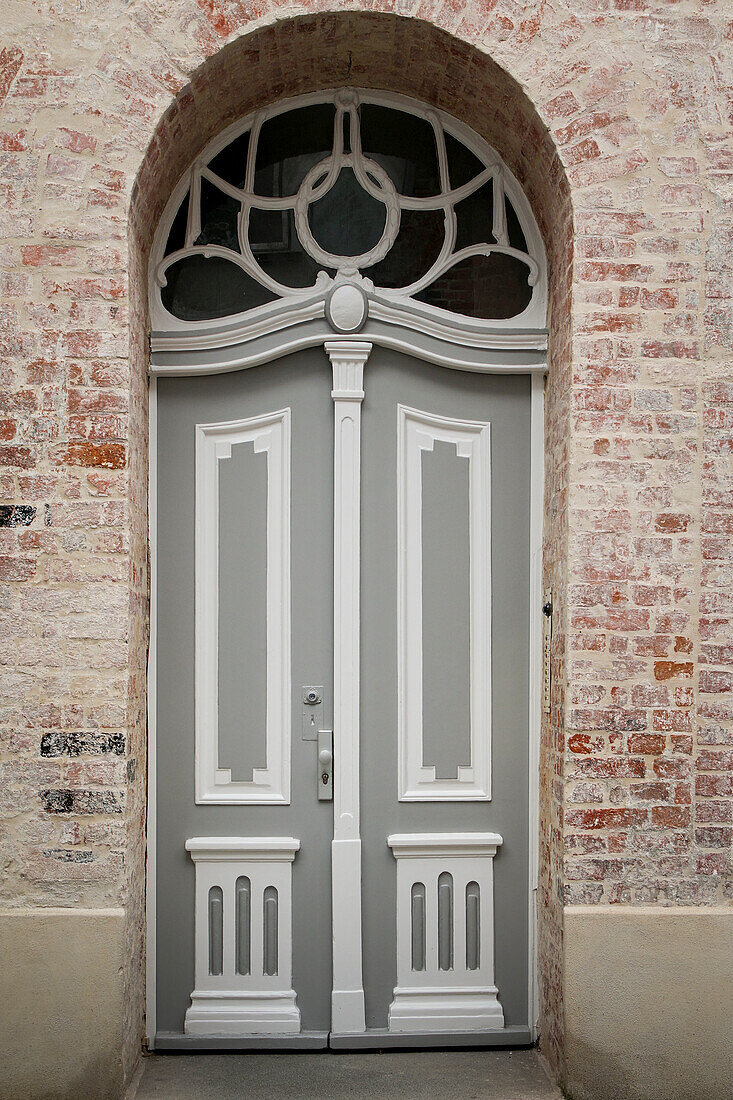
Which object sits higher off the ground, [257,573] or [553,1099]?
[257,573]

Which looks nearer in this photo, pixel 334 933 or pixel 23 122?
pixel 23 122

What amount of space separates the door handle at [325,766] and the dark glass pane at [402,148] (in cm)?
217

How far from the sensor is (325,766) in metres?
3.58

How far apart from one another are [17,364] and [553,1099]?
124 inches

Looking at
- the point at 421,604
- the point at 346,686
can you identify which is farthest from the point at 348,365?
the point at 346,686

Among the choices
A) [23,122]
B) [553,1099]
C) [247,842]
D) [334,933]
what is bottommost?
[553,1099]

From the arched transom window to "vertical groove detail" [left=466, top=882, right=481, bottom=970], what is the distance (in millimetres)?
2215

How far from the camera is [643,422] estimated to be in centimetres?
331

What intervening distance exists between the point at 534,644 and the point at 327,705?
0.85 m

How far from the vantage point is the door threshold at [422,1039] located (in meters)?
3.51

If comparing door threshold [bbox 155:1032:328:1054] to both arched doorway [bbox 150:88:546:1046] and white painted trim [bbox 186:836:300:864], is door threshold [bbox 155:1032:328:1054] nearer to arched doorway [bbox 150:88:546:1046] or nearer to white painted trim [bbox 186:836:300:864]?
arched doorway [bbox 150:88:546:1046]

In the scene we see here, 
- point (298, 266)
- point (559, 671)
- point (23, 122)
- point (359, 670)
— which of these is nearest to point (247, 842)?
point (359, 670)

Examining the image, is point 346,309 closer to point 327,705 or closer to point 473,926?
point 327,705

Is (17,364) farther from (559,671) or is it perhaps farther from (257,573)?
(559,671)
